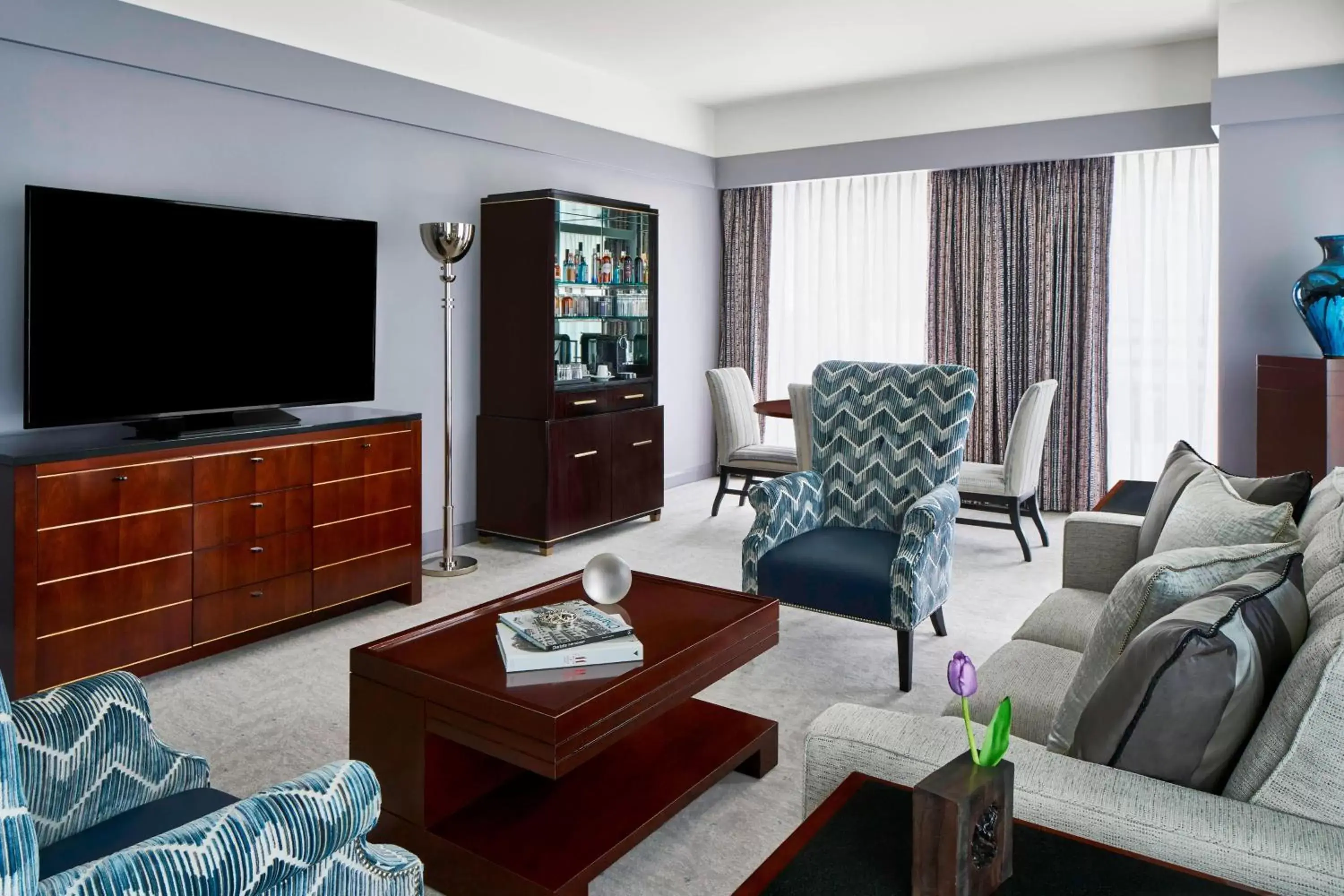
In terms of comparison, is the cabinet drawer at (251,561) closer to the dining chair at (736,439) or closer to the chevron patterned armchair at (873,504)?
the chevron patterned armchair at (873,504)

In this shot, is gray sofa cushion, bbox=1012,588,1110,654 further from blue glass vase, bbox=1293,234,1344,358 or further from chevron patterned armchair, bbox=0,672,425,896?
→ blue glass vase, bbox=1293,234,1344,358

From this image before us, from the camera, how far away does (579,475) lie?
5309 mm

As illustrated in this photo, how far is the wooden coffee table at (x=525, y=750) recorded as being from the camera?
192 cm

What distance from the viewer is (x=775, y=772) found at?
263cm

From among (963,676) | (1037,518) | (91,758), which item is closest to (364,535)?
(91,758)

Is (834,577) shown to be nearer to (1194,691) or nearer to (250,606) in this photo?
(1194,691)

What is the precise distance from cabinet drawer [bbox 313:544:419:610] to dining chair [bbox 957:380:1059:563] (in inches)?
106

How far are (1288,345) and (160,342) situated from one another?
5.16m

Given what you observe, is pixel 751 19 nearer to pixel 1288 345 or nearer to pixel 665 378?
pixel 665 378

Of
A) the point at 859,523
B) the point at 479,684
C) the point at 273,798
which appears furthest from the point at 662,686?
the point at 859,523

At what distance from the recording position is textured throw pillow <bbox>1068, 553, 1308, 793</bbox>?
4.23 feet

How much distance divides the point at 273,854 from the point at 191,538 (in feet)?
7.98

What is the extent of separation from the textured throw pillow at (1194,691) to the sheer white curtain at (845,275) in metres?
5.39

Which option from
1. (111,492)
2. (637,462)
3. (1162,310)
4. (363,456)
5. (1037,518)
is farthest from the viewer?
(1162,310)
